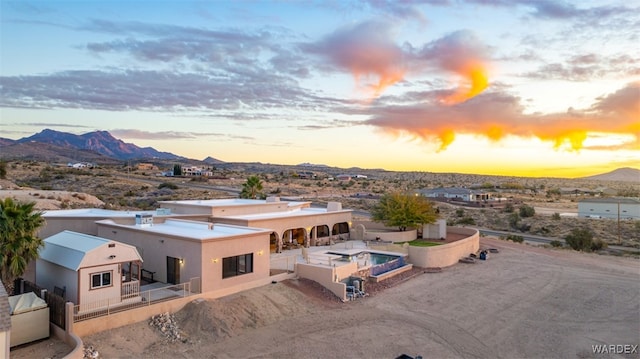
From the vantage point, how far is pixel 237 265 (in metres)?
24.9

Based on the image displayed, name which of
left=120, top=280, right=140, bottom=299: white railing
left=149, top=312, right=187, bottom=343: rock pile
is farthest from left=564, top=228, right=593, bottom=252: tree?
left=120, top=280, right=140, bottom=299: white railing

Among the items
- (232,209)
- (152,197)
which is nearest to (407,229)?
(232,209)

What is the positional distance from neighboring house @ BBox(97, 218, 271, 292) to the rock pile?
2675 millimetres

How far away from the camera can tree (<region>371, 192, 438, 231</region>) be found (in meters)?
41.7

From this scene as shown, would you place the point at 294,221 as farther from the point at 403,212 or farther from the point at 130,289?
the point at 130,289

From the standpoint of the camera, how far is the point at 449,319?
923 inches

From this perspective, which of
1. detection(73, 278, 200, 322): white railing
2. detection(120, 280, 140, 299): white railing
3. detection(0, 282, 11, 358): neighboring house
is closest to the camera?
detection(0, 282, 11, 358): neighboring house

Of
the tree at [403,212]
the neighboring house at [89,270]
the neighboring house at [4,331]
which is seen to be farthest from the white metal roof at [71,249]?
the tree at [403,212]

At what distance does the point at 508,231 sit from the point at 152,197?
53.0 metres

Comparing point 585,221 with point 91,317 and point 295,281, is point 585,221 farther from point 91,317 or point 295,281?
point 91,317

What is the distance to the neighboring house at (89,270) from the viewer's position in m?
19.9

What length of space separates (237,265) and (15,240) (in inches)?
404

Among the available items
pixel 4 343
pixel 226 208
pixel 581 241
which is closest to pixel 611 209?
pixel 581 241

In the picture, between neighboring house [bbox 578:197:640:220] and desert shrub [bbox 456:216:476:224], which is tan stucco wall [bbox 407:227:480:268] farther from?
neighboring house [bbox 578:197:640:220]
